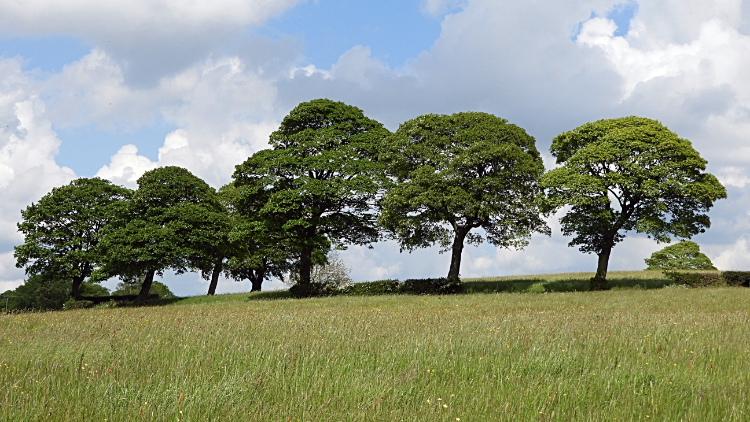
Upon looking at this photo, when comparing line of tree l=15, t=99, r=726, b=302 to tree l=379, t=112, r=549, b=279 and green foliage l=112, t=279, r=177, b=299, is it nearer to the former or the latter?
tree l=379, t=112, r=549, b=279

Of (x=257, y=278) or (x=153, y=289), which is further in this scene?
(x=153, y=289)

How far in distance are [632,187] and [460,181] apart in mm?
11630

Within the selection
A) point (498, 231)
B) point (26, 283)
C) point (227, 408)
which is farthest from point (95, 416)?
point (26, 283)

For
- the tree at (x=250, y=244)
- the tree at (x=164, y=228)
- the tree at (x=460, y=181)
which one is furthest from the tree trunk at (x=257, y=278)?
the tree at (x=460, y=181)

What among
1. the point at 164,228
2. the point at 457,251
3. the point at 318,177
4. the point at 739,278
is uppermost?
the point at 318,177

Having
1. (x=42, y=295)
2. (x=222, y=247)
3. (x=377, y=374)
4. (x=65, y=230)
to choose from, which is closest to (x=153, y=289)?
(x=42, y=295)

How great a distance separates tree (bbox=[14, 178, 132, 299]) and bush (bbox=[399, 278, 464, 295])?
80.9 feet

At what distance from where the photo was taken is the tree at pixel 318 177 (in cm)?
3419

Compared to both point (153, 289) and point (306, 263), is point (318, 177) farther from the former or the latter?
point (153, 289)

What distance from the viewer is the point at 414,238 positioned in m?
34.5

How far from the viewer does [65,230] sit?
139ft

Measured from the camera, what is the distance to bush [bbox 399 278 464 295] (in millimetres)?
34781

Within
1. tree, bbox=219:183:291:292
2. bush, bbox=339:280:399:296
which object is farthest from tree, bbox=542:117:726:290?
tree, bbox=219:183:291:292

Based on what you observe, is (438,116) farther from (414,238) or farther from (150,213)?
(150,213)
